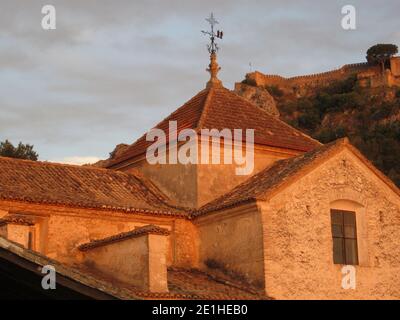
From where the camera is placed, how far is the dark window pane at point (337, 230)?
19.8m

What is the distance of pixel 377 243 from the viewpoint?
20188 millimetres

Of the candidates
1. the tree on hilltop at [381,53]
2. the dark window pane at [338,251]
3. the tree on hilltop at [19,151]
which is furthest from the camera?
the tree on hilltop at [381,53]

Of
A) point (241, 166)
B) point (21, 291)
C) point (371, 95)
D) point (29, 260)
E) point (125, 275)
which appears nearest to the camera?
point (29, 260)

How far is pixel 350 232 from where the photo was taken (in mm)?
20094

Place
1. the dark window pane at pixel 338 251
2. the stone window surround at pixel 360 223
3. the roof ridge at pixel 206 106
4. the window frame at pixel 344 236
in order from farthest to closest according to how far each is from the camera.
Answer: the roof ridge at pixel 206 106 → the stone window surround at pixel 360 223 → the window frame at pixel 344 236 → the dark window pane at pixel 338 251

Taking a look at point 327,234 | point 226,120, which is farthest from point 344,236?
point 226,120

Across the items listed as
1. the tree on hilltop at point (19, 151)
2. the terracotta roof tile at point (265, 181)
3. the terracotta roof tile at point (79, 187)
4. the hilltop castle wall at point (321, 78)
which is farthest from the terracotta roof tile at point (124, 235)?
the hilltop castle wall at point (321, 78)

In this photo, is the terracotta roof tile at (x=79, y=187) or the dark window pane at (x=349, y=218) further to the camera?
the dark window pane at (x=349, y=218)

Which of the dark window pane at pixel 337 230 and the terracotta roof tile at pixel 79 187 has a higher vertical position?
the terracotta roof tile at pixel 79 187

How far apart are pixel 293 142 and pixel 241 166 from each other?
226 cm

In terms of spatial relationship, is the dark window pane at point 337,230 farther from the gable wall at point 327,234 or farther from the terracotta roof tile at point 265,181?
the terracotta roof tile at point 265,181

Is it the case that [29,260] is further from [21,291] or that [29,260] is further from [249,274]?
[249,274]

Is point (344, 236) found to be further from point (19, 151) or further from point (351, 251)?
point (19, 151)
